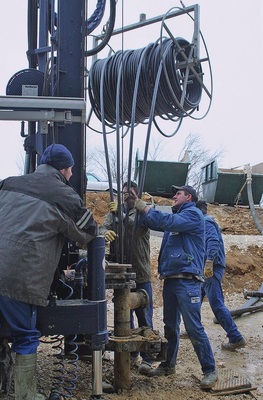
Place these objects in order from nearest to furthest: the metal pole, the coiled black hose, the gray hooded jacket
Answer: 1. the gray hooded jacket
2. the metal pole
3. the coiled black hose

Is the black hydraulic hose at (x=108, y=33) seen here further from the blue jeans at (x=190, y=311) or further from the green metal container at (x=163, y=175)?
the green metal container at (x=163, y=175)

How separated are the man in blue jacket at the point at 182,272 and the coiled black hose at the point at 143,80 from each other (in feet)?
3.72

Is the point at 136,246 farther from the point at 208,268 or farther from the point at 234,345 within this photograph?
the point at 234,345

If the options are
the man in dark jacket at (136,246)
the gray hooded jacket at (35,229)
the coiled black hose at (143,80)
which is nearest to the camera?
the gray hooded jacket at (35,229)

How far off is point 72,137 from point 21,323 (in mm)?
1851

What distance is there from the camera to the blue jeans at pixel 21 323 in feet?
11.0

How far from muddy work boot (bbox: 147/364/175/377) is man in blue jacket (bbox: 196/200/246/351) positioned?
1.36 meters

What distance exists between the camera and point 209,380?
4645 millimetres

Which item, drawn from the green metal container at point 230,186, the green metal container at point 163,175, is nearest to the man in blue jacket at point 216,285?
the green metal container at point 163,175

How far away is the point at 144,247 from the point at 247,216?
10170mm

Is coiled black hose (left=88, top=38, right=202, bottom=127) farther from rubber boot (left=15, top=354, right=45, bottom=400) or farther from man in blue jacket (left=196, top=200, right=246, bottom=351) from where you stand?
rubber boot (left=15, top=354, right=45, bottom=400)

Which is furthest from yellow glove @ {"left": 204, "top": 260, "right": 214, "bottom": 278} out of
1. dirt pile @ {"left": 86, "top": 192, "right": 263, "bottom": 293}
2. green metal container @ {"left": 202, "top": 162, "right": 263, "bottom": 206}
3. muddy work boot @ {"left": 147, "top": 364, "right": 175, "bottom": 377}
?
green metal container @ {"left": 202, "top": 162, "right": 263, "bottom": 206}

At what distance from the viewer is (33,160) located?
5160 millimetres

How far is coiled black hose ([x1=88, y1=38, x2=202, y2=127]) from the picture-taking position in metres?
5.43
